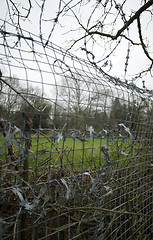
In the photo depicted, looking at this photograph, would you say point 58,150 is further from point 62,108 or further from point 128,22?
point 128,22

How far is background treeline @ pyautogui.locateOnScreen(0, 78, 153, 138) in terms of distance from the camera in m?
0.70

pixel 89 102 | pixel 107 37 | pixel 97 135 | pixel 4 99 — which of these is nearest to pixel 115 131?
pixel 97 135

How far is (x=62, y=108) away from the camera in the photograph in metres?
0.82

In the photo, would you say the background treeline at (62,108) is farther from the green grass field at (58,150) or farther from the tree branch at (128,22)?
the tree branch at (128,22)

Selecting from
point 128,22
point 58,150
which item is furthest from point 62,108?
point 128,22

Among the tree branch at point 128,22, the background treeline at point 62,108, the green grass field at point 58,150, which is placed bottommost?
the green grass field at point 58,150

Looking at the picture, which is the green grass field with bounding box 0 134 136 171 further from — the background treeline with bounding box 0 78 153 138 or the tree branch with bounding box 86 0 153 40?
the tree branch with bounding box 86 0 153 40

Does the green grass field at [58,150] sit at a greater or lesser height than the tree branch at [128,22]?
lesser

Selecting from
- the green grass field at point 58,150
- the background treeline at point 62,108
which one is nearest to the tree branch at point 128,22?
the background treeline at point 62,108

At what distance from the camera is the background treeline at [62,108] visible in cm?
70

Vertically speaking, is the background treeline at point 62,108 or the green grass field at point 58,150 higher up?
the background treeline at point 62,108

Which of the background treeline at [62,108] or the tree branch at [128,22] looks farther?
the tree branch at [128,22]

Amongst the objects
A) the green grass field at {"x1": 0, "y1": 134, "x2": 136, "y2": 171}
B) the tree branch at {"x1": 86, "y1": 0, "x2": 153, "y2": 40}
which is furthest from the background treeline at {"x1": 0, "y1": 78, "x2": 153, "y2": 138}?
the tree branch at {"x1": 86, "y1": 0, "x2": 153, "y2": 40}

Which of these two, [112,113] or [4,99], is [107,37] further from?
[4,99]
